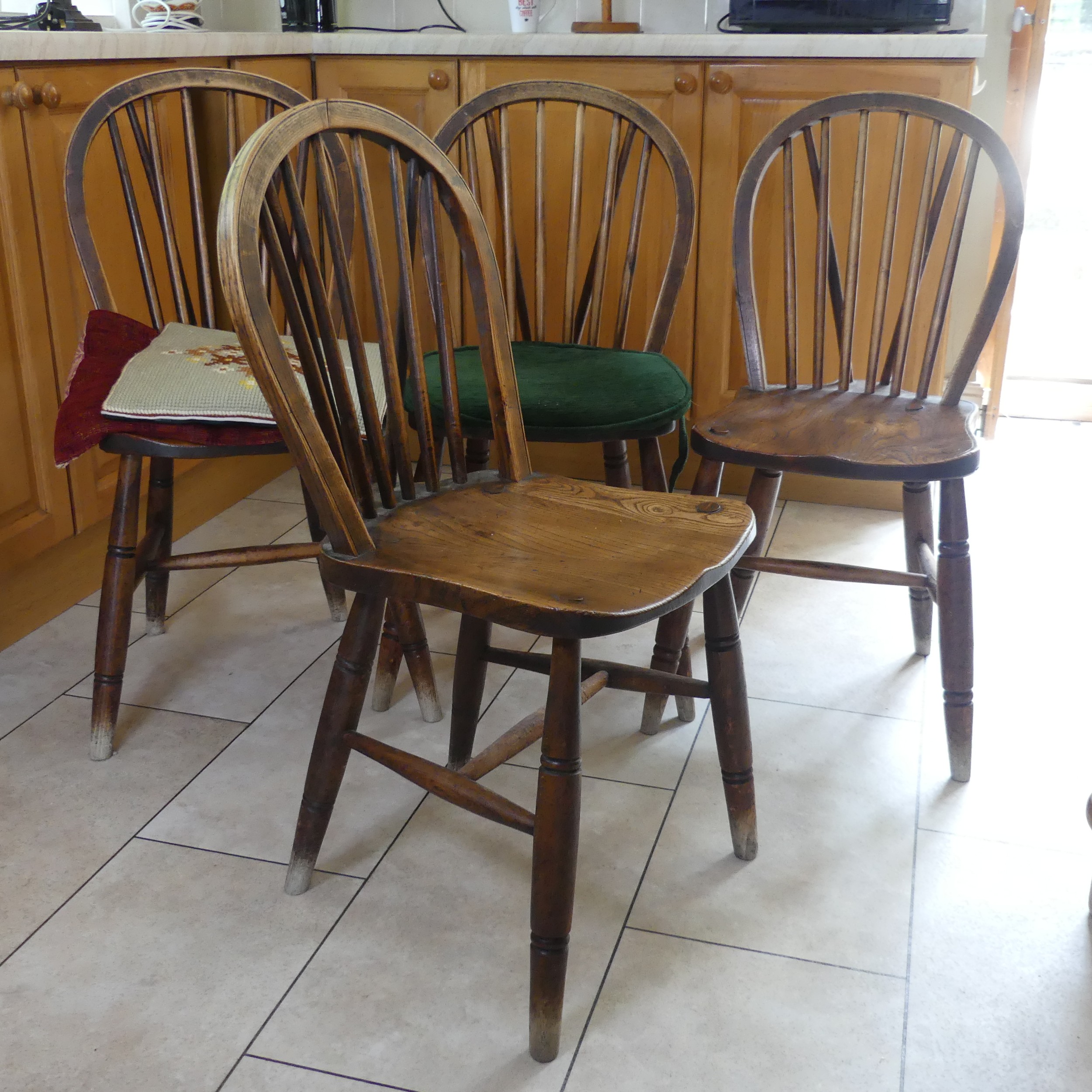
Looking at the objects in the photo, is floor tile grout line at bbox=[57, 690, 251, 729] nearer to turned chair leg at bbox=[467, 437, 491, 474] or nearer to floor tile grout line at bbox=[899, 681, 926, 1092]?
turned chair leg at bbox=[467, 437, 491, 474]

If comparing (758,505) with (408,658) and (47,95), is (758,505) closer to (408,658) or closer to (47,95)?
(408,658)

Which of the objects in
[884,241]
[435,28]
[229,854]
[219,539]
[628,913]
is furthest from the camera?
[435,28]

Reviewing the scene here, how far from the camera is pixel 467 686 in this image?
1552mm

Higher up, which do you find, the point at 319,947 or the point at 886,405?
the point at 886,405

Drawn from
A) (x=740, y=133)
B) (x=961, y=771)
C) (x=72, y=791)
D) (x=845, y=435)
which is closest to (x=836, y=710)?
(x=961, y=771)

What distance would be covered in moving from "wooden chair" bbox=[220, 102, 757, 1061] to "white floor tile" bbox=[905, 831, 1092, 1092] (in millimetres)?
254

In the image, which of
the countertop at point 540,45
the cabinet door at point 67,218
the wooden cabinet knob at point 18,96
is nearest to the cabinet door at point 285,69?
the countertop at point 540,45

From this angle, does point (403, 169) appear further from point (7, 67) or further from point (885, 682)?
point (885, 682)

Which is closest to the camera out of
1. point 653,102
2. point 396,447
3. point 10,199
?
Result: point 396,447

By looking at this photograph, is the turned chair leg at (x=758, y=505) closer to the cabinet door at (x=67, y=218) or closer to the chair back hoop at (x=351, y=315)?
the chair back hoop at (x=351, y=315)

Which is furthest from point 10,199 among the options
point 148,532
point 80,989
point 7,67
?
point 80,989

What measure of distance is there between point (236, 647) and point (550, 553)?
98 centimetres

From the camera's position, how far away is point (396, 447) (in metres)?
1.40

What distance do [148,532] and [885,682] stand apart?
121 cm
